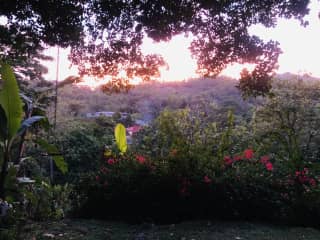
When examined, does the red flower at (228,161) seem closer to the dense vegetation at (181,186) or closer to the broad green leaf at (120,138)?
the dense vegetation at (181,186)

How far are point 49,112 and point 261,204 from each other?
9868mm

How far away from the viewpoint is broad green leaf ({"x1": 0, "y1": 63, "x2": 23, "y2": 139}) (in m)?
3.02

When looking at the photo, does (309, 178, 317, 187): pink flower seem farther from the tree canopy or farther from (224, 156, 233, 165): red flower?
the tree canopy

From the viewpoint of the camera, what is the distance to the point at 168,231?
3.65 m

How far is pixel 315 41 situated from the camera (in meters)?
4.12

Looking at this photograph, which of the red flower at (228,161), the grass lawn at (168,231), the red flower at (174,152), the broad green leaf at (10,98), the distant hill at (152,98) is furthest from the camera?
the distant hill at (152,98)

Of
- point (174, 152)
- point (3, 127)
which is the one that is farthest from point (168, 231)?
point (3, 127)

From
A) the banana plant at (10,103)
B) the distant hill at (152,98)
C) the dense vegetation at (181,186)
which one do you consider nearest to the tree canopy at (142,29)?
the dense vegetation at (181,186)

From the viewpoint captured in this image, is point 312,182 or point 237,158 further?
point 237,158

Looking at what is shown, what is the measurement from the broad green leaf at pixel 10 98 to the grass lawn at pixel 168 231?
44.1 inches

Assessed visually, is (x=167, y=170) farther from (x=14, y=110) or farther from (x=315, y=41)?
(x=315, y=41)

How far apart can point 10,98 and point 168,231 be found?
6.77 ft

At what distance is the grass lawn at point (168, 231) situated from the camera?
3.38m

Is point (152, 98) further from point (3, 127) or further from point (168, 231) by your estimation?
point (3, 127)
